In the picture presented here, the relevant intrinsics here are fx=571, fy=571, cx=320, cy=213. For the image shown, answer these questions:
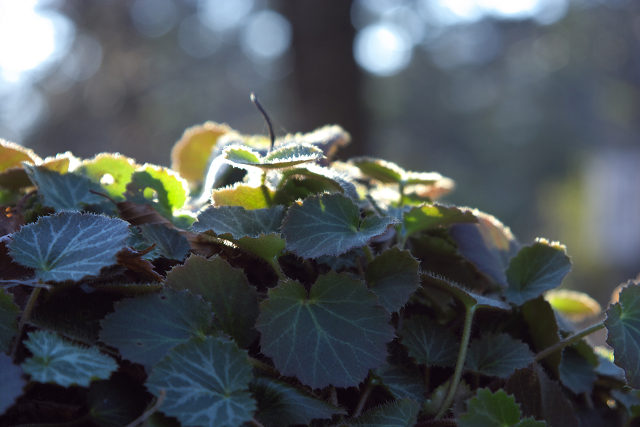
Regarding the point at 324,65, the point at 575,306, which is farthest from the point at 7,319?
the point at 324,65

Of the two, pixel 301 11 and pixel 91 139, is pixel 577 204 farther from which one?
pixel 301 11

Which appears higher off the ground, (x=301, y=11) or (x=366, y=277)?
(x=301, y=11)

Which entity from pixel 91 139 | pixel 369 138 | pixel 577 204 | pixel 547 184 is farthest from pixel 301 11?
pixel 547 184

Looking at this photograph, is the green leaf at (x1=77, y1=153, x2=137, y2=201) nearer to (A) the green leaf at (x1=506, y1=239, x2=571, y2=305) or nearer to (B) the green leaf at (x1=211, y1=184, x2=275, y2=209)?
(B) the green leaf at (x1=211, y1=184, x2=275, y2=209)

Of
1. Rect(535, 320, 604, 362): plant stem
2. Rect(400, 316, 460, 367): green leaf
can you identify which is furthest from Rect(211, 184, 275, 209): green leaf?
Rect(535, 320, 604, 362): plant stem

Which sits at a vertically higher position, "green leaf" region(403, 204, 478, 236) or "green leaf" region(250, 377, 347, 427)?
"green leaf" region(403, 204, 478, 236)
